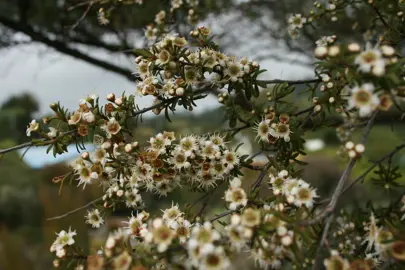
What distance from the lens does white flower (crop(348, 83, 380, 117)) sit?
104 centimetres

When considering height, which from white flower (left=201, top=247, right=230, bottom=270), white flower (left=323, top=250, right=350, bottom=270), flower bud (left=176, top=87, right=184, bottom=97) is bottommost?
white flower (left=201, top=247, right=230, bottom=270)

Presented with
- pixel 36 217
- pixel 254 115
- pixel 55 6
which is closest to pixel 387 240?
pixel 254 115

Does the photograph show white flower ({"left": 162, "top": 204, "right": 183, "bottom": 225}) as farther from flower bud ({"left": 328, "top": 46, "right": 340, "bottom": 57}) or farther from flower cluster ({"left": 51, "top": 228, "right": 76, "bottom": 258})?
flower bud ({"left": 328, "top": 46, "right": 340, "bottom": 57})

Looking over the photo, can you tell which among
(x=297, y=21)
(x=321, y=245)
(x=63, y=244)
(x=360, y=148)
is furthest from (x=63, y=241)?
(x=297, y=21)

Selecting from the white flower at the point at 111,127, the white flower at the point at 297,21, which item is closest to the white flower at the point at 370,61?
the white flower at the point at 111,127

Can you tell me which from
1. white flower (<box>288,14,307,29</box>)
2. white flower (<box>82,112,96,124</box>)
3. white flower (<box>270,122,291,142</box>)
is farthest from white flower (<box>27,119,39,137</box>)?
white flower (<box>288,14,307,29</box>)

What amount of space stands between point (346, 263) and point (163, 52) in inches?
36.4

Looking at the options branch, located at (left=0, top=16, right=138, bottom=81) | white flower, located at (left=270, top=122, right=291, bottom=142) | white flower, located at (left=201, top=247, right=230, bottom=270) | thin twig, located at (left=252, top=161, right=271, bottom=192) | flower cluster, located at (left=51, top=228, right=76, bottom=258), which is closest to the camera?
white flower, located at (left=201, top=247, right=230, bottom=270)

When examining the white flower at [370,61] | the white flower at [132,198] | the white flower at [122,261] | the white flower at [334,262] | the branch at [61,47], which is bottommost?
the white flower at [122,261]

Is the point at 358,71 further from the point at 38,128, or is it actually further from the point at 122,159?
the point at 38,128

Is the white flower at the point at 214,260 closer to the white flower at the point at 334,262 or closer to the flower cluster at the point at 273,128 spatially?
the white flower at the point at 334,262

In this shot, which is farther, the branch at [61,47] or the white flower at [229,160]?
the branch at [61,47]

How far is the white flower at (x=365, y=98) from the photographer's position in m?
1.04

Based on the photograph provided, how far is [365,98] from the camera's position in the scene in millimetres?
1057
